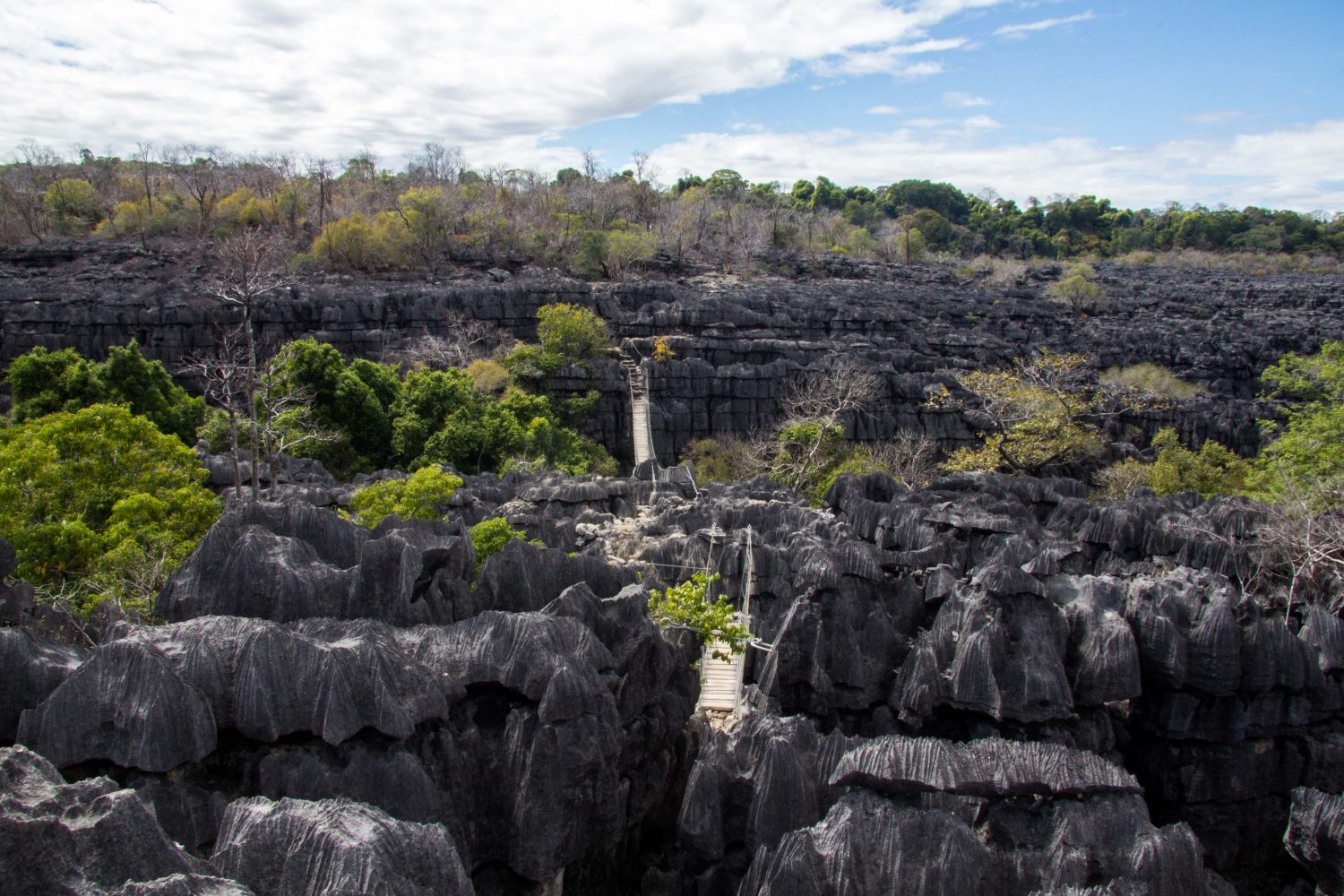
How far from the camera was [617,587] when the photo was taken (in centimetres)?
1068

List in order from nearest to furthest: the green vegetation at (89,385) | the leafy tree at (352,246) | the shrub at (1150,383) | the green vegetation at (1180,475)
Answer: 1. the green vegetation at (89,385)
2. the green vegetation at (1180,475)
3. the shrub at (1150,383)
4. the leafy tree at (352,246)

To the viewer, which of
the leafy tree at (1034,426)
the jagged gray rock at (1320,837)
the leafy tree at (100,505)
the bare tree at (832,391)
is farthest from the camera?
the bare tree at (832,391)

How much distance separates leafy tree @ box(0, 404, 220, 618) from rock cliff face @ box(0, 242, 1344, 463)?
1926 cm

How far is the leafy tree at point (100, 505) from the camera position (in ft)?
37.0

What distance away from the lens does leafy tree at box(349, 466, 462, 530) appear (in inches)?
582

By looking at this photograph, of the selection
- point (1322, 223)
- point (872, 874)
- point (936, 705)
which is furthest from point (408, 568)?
point (1322, 223)

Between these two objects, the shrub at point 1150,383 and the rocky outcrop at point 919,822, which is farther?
the shrub at point 1150,383

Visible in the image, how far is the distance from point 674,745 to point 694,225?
51289 mm

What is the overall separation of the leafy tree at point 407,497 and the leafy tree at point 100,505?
2.32 metres

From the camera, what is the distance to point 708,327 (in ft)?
123

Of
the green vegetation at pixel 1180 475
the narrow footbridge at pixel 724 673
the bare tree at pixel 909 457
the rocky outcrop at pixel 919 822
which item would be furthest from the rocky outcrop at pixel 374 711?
the green vegetation at pixel 1180 475

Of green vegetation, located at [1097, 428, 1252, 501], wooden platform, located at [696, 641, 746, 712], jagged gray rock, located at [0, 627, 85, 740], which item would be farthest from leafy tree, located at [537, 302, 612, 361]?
jagged gray rock, located at [0, 627, 85, 740]

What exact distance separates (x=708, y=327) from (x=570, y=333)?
691 centimetres

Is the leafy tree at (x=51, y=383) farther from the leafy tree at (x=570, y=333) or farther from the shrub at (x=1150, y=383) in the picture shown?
the shrub at (x=1150, y=383)
